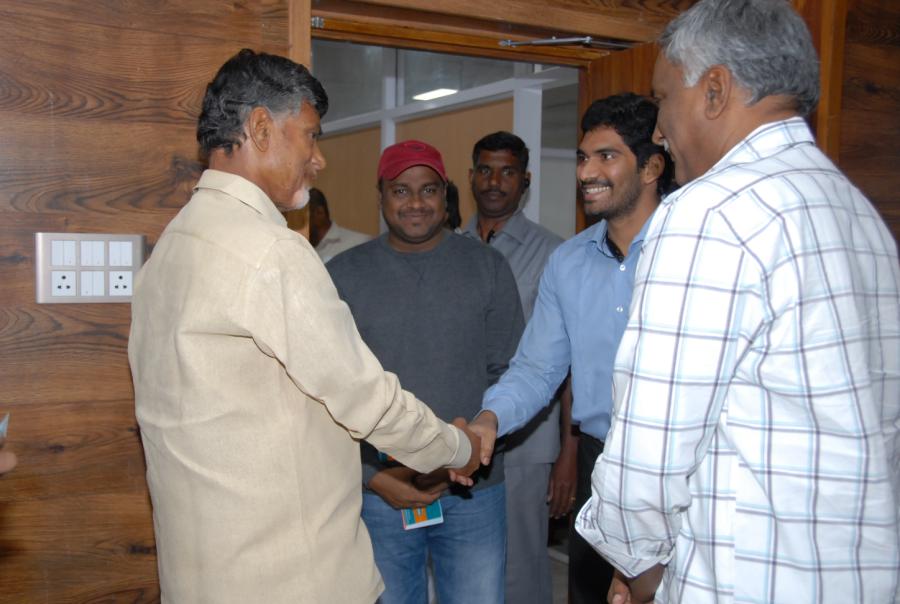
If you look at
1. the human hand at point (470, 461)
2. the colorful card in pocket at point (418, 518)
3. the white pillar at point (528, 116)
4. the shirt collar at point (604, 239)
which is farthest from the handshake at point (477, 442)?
the white pillar at point (528, 116)

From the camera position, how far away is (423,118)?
5.37 metres

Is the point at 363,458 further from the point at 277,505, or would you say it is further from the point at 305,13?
the point at 305,13

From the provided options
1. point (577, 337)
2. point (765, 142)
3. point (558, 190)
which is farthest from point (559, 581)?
point (558, 190)

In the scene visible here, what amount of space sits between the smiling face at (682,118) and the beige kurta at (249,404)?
0.71 metres

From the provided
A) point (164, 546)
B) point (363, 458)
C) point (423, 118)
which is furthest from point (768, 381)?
point (423, 118)

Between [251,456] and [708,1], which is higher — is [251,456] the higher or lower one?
the lower one

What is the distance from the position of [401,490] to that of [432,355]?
426 mm

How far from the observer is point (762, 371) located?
1.17 m

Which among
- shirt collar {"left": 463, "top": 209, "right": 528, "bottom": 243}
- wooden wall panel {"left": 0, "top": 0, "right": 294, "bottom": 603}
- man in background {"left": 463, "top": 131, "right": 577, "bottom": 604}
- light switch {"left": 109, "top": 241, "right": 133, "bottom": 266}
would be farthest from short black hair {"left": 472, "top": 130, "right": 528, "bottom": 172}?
light switch {"left": 109, "top": 241, "right": 133, "bottom": 266}

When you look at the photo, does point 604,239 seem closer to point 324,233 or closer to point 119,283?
point 119,283

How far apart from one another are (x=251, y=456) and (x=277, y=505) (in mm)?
110

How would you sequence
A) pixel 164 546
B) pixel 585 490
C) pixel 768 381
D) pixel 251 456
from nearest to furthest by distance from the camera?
pixel 768 381 < pixel 251 456 < pixel 164 546 < pixel 585 490

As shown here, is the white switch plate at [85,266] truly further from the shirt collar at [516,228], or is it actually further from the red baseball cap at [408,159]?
the shirt collar at [516,228]

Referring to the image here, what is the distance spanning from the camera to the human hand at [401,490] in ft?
7.53
